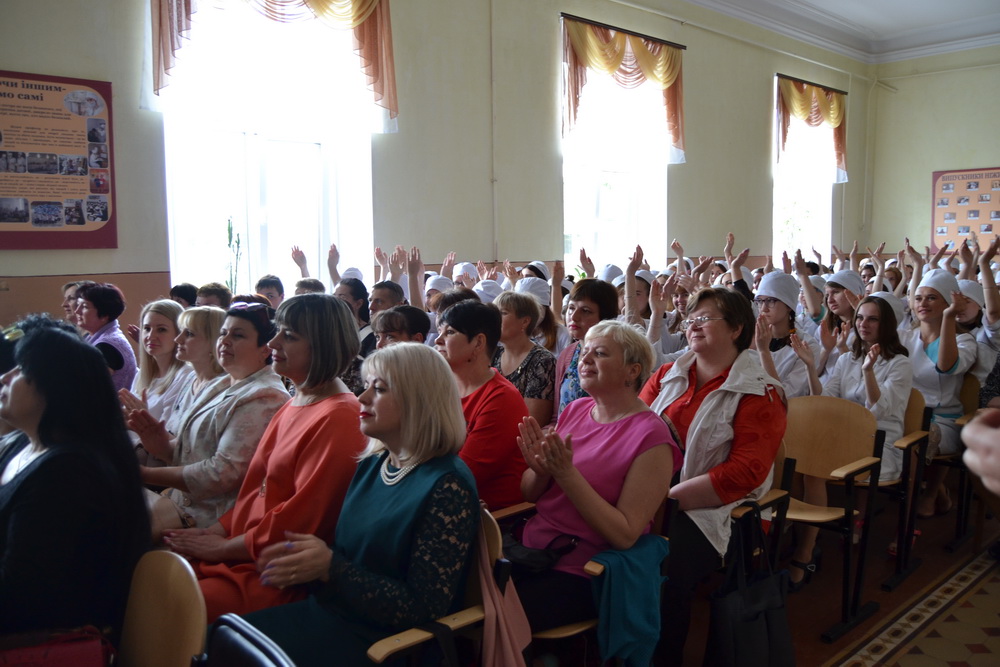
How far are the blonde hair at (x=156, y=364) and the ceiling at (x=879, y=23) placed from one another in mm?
8867

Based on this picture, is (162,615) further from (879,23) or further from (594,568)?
(879,23)

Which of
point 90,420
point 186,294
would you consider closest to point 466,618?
point 90,420

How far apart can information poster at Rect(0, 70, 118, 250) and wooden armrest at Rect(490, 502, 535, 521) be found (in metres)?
4.49

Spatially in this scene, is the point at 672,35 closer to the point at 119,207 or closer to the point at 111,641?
the point at 119,207

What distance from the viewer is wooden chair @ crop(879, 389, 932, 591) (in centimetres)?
328

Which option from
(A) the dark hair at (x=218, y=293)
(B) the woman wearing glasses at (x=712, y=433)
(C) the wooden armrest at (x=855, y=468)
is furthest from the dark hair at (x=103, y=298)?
(C) the wooden armrest at (x=855, y=468)

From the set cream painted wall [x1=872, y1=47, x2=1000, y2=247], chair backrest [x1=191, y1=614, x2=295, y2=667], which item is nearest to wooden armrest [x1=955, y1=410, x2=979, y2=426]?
chair backrest [x1=191, y1=614, x2=295, y2=667]

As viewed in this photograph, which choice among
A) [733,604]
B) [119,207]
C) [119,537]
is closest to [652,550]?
[733,604]

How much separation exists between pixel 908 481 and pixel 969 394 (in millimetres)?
1080

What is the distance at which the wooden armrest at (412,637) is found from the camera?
1.59 metres

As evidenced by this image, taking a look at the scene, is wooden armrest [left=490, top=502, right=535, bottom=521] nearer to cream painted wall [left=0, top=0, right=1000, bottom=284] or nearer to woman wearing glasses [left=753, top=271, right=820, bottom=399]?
woman wearing glasses [left=753, top=271, right=820, bottom=399]

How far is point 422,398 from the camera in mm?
1924

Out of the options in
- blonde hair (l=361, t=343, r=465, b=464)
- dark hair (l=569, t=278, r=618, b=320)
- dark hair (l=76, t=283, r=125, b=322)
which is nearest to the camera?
blonde hair (l=361, t=343, r=465, b=464)

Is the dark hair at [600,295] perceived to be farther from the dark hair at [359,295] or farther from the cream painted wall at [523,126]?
the cream painted wall at [523,126]
